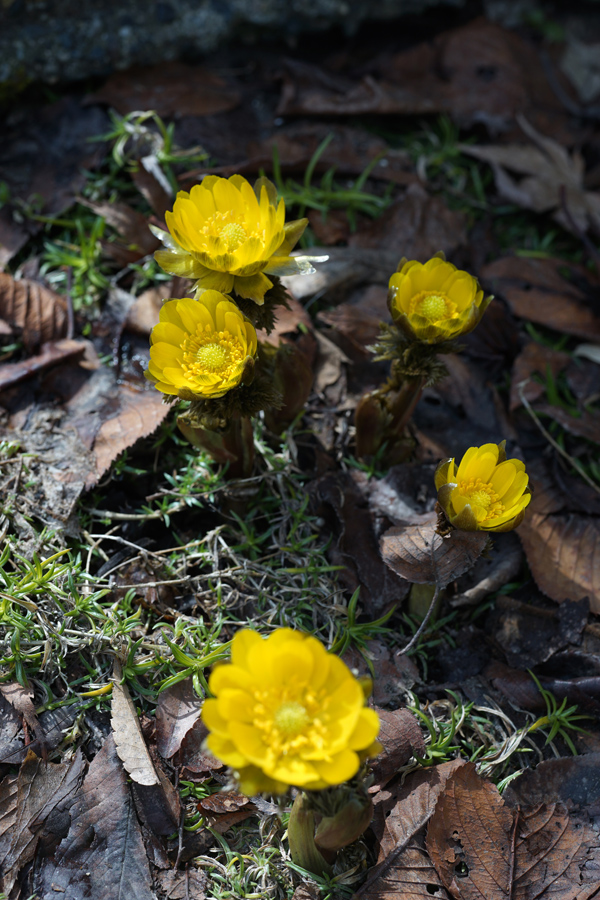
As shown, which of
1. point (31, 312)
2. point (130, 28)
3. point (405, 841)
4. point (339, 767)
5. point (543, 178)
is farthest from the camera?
point (543, 178)

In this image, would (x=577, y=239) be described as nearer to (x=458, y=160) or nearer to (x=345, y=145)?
(x=458, y=160)

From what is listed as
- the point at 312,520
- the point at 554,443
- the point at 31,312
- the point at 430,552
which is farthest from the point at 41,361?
the point at 554,443

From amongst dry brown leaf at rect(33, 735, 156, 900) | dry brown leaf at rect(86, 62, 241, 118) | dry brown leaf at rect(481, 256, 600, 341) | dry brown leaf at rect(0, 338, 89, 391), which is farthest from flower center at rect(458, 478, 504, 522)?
dry brown leaf at rect(86, 62, 241, 118)

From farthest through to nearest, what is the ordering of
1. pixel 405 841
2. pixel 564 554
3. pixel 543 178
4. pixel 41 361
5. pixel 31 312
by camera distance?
1. pixel 543 178
2. pixel 31 312
3. pixel 41 361
4. pixel 564 554
5. pixel 405 841

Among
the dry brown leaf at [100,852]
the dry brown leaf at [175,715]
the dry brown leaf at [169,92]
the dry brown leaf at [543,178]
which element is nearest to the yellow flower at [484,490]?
the dry brown leaf at [175,715]

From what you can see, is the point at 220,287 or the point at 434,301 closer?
the point at 220,287

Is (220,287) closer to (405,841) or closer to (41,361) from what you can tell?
(41,361)

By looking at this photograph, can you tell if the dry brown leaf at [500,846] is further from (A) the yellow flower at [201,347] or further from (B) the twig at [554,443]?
(A) the yellow flower at [201,347]
